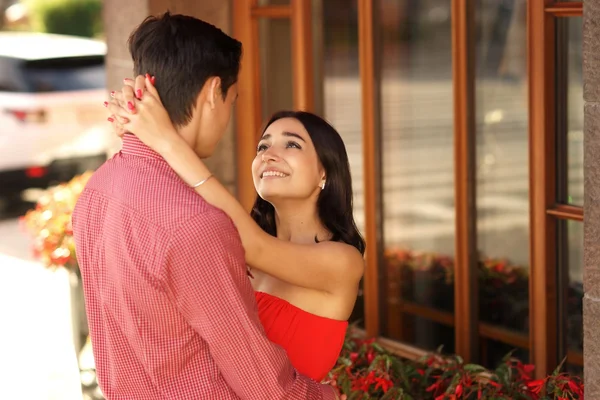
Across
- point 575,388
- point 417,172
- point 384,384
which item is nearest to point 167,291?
point 575,388

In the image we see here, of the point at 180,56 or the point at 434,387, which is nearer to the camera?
the point at 180,56

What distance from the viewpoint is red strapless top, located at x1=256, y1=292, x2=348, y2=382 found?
2525 millimetres

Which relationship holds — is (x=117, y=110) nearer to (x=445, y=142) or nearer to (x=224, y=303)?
(x=224, y=303)

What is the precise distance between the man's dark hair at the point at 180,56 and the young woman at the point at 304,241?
0.99 ft

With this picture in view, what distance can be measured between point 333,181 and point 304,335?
1.41ft

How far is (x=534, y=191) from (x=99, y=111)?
884 centimetres

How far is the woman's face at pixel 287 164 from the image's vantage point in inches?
102

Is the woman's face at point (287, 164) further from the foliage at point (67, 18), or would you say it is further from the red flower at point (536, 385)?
the foliage at point (67, 18)

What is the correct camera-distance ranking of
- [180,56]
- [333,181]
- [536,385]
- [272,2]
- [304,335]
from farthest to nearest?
[272,2] < [536,385] < [333,181] < [304,335] < [180,56]

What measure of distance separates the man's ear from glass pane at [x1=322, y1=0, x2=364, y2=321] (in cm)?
220

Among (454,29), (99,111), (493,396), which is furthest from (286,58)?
(99,111)

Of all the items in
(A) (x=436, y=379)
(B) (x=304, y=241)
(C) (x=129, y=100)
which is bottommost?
(A) (x=436, y=379)

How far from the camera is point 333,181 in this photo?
268cm

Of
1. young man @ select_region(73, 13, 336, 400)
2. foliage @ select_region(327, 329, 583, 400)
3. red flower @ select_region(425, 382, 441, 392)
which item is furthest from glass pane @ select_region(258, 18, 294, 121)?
young man @ select_region(73, 13, 336, 400)
